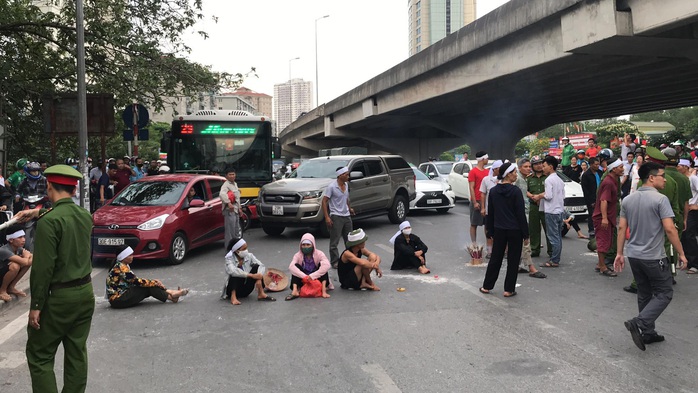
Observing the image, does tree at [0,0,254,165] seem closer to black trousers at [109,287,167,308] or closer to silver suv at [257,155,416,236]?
silver suv at [257,155,416,236]

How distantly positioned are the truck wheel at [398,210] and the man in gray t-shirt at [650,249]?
9.77m

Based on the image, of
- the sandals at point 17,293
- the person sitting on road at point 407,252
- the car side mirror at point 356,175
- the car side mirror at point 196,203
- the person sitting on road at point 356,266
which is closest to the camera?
the sandals at point 17,293

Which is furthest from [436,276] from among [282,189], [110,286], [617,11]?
[617,11]

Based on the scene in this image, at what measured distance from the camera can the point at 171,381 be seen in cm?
471

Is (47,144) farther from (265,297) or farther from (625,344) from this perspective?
(625,344)

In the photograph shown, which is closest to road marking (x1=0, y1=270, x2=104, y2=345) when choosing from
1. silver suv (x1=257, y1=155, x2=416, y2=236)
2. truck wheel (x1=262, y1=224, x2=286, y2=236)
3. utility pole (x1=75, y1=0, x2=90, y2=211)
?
utility pole (x1=75, y1=0, x2=90, y2=211)

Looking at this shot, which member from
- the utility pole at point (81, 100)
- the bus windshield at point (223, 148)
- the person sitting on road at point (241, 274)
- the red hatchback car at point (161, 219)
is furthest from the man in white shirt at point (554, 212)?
the utility pole at point (81, 100)

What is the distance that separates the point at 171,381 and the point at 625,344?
3919mm

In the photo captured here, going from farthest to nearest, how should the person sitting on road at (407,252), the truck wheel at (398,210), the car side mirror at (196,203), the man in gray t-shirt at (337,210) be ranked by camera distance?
the truck wheel at (398,210) < the car side mirror at (196,203) < the man in gray t-shirt at (337,210) < the person sitting on road at (407,252)

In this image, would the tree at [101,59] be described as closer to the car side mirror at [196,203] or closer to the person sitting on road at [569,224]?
the car side mirror at [196,203]

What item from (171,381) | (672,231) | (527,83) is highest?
(527,83)

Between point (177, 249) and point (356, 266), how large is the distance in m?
3.91

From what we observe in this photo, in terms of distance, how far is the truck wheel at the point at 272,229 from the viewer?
1353 cm

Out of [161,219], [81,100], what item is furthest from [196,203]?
[81,100]
